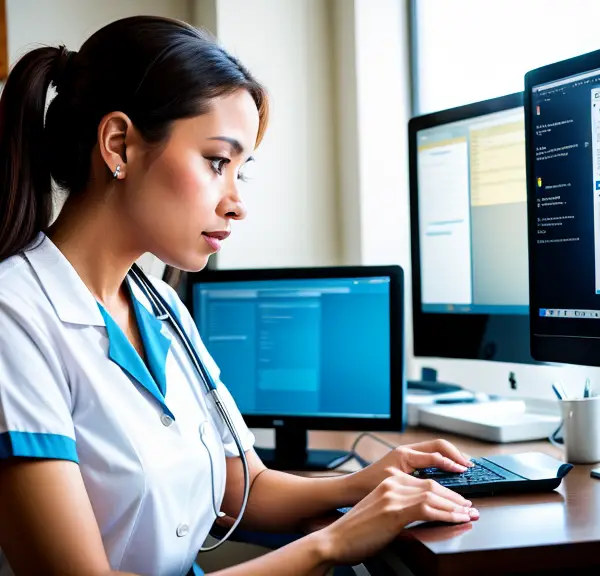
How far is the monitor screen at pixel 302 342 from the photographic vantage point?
4.93 ft

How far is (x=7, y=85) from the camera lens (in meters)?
1.07

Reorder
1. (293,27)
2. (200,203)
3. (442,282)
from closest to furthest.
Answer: (200,203), (442,282), (293,27)

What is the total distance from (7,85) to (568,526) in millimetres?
877

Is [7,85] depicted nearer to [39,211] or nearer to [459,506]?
[39,211]

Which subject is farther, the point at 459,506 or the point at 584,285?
the point at 584,285

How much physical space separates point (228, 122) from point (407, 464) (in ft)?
1.70

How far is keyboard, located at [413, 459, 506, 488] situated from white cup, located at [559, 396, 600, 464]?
19 cm

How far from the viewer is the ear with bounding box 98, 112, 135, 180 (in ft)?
3.38

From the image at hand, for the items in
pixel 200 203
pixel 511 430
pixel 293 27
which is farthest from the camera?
pixel 293 27

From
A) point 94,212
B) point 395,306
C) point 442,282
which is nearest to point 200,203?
point 94,212

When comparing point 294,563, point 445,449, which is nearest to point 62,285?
point 294,563

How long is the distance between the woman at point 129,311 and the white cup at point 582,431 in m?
0.24

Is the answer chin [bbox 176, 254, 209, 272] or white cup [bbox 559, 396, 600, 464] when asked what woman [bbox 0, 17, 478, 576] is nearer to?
chin [bbox 176, 254, 209, 272]

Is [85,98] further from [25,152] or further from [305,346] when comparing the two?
[305,346]
